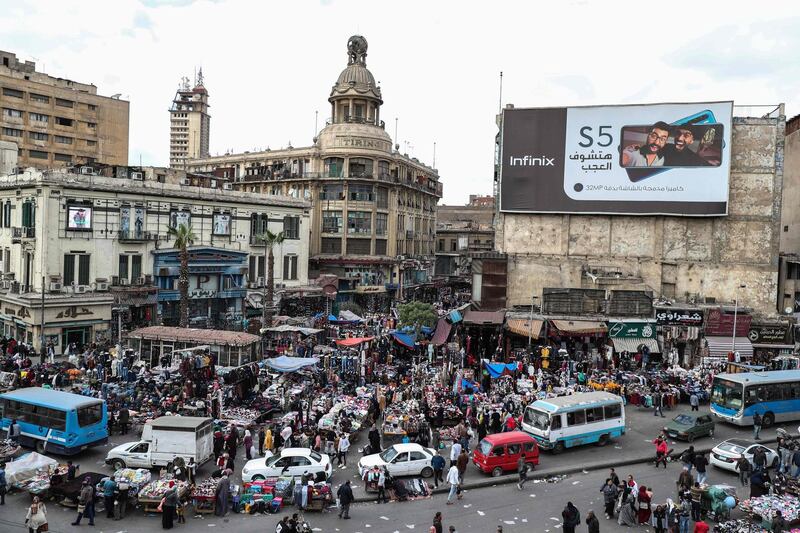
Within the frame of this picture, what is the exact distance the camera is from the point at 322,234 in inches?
2726

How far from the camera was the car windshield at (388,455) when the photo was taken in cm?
2143

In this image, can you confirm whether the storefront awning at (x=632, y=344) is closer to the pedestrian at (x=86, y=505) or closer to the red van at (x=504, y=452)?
the red van at (x=504, y=452)

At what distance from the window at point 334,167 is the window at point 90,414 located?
4794 cm

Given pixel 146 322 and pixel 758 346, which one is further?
pixel 146 322

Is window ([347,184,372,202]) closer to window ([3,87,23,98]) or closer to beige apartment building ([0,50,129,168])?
beige apartment building ([0,50,129,168])

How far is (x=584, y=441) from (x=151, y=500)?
51.3ft

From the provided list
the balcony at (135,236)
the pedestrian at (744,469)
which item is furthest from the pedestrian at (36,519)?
the balcony at (135,236)

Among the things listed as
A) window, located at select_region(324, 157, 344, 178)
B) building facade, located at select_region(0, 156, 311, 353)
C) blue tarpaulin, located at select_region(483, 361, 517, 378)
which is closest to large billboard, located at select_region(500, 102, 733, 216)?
blue tarpaulin, located at select_region(483, 361, 517, 378)

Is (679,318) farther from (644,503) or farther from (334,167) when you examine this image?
(334,167)

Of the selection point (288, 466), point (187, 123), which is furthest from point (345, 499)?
point (187, 123)

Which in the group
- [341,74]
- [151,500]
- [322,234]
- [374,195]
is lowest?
[151,500]

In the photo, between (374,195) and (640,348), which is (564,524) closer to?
(640,348)

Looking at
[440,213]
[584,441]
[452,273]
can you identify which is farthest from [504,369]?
[440,213]

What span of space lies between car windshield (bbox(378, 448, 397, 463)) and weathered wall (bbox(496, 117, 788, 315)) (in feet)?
101
